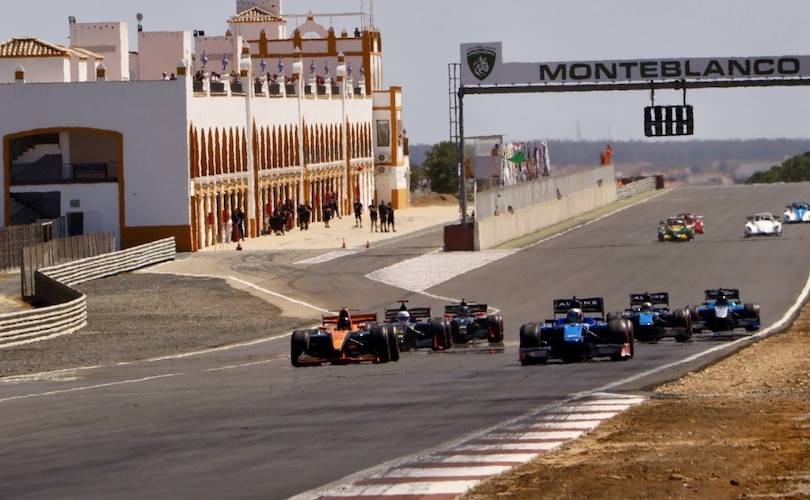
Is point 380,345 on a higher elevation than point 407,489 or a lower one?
lower

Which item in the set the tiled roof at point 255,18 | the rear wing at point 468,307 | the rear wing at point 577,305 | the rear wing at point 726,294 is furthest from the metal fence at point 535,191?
the rear wing at point 577,305

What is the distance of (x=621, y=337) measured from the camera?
33250 millimetres

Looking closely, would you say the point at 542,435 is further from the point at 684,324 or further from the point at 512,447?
the point at 684,324

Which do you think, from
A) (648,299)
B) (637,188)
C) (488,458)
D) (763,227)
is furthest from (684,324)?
(637,188)

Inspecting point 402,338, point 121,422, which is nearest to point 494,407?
point 121,422

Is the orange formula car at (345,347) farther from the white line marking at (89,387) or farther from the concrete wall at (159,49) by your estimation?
the concrete wall at (159,49)

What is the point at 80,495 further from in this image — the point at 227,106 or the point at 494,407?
the point at 227,106

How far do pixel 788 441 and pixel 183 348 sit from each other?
26.0m

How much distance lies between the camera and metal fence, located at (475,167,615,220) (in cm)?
8012

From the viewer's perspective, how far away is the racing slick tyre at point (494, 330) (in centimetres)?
3847

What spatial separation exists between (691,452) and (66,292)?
3596 centimetres

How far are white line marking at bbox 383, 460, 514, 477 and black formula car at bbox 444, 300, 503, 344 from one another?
63.3 feet

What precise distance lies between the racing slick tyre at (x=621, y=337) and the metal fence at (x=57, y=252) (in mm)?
28619

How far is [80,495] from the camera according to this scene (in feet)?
60.8
